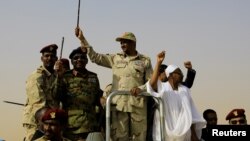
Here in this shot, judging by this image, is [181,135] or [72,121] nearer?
[181,135]

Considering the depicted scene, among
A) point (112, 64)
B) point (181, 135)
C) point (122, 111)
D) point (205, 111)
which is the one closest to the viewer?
point (181, 135)

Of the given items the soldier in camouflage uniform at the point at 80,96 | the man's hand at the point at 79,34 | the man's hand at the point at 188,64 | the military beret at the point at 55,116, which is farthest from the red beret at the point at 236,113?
the military beret at the point at 55,116

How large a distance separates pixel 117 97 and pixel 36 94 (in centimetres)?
127

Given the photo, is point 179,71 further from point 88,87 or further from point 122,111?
point 88,87

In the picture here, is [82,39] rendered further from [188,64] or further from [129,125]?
[188,64]

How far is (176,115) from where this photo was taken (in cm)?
577

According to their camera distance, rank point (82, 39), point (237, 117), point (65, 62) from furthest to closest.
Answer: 1. point (237, 117)
2. point (65, 62)
3. point (82, 39)

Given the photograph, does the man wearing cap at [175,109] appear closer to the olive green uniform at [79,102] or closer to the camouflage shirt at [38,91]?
the olive green uniform at [79,102]

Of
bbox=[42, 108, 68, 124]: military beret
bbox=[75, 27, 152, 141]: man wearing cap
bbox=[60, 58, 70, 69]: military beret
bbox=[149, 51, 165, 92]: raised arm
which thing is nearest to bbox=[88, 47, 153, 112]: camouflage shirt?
bbox=[75, 27, 152, 141]: man wearing cap

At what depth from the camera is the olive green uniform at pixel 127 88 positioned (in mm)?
6211

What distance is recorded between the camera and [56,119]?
5.20 meters

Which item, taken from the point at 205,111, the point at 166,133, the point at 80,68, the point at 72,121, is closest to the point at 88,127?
the point at 72,121

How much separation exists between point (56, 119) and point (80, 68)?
172 cm

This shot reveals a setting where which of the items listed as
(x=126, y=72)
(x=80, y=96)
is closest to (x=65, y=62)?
(x=80, y=96)
